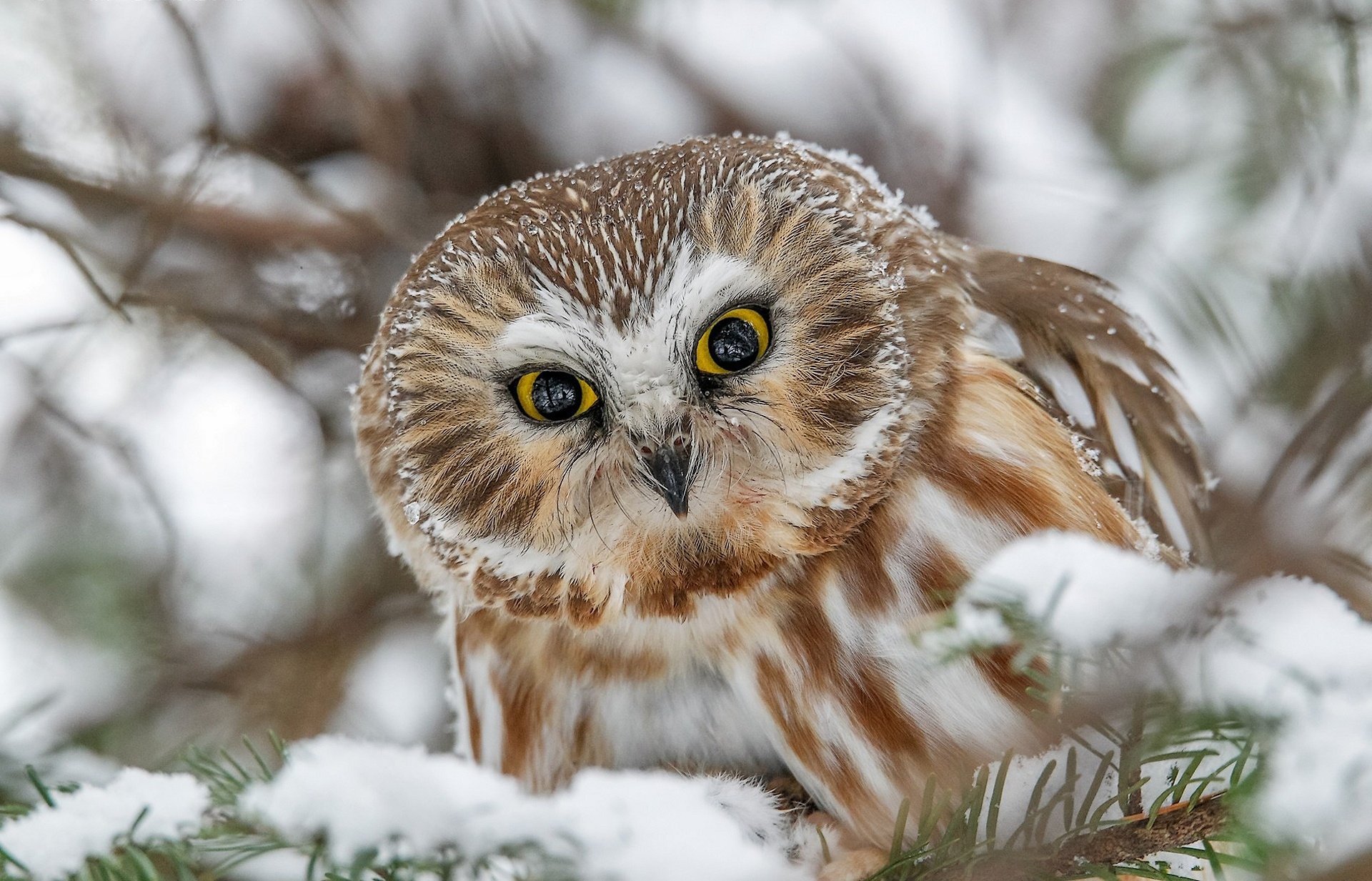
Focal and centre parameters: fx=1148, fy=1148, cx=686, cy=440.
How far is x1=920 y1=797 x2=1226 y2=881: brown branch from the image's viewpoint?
112cm

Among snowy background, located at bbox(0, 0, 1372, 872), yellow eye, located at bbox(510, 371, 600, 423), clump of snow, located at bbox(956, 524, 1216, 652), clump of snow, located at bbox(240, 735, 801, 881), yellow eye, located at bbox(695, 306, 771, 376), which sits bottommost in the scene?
clump of snow, located at bbox(240, 735, 801, 881)

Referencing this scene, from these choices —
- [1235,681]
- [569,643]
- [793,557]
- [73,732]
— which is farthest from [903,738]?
[73,732]

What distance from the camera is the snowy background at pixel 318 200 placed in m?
2.52

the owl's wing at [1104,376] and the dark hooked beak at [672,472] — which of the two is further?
the owl's wing at [1104,376]

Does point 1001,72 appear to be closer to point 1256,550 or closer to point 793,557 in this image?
point 793,557

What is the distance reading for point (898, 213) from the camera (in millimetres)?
1837

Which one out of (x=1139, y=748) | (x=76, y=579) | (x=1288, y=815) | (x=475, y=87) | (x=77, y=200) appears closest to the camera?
(x=1288, y=815)

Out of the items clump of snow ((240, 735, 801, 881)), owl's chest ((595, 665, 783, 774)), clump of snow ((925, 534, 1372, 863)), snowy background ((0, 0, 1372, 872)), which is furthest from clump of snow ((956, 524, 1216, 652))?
snowy background ((0, 0, 1372, 872))

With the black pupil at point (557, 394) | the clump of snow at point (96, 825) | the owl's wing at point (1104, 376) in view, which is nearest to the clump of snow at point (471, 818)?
the clump of snow at point (96, 825)

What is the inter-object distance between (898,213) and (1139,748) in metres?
1.01

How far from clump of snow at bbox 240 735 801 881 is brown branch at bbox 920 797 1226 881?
10.7 inches

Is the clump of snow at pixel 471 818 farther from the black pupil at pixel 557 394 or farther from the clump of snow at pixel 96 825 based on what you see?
the black pupil at pixel 557 394

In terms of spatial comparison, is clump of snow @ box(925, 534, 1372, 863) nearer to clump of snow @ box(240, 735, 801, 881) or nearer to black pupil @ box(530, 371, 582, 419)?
clump of snow @ box(240, 735, 801, 881)

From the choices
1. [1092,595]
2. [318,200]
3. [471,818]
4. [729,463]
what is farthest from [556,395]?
[318,200]
